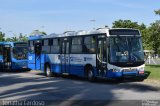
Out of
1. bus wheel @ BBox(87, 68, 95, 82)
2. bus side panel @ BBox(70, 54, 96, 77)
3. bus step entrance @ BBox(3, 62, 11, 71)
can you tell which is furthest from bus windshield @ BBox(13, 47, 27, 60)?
bus wheel @ BBox(87, 68, 95, 82)

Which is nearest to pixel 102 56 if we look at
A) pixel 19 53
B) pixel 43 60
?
pixel 43 60

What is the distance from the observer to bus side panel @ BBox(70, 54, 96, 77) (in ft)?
75.3

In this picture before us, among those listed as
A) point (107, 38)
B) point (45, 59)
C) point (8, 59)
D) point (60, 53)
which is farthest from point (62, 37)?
point (8, 59)

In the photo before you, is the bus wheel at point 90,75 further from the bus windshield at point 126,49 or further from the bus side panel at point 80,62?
the bus windshield at point 126,49

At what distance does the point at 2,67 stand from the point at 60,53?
37.4 ft

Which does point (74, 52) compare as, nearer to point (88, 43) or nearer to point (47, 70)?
point (88, 43)

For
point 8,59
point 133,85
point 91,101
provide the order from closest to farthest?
point 91,101 < point 133,85 < point 8,59

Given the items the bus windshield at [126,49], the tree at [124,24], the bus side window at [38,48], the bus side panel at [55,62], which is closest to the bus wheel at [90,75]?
the bus windshield at [126,49]

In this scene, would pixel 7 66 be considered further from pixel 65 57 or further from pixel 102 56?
pixel 102 56

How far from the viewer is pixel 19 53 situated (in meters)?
35.6

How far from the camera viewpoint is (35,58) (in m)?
30.8

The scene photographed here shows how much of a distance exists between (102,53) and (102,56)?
0.54 feet

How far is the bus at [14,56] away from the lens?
116 feet

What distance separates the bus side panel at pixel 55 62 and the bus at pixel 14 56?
7312mm
